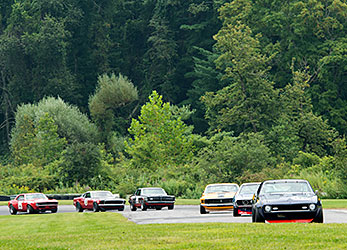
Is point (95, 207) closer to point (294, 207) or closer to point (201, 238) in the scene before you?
point (294, 207)

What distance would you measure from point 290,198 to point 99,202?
57.9 ft

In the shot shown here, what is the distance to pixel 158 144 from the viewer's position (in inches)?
2173

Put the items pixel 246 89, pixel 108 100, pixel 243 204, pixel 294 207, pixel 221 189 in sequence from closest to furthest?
pixel 294 207 < pixel 243 204 < pixel 221 189 < pixel 246 89 < pixel 108 100

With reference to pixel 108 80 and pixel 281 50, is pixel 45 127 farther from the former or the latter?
pixel 281 50

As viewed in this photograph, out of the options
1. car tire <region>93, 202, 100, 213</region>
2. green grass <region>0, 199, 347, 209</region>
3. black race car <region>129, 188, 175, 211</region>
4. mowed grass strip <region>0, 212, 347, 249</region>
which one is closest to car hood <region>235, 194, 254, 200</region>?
mowed grass strip <region>0, 212, 347, 249</region>

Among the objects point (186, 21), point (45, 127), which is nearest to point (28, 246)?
point (45, 127)

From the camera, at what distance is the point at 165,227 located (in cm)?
1870

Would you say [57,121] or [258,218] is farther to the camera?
[57,121]

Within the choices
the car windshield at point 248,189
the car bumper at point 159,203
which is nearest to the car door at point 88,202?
the car bumper at point 159,203

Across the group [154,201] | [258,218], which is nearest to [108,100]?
[154,201]

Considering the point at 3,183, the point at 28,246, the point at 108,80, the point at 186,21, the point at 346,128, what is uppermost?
the point at 186,21

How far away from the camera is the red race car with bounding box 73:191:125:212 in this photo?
33.6 metres

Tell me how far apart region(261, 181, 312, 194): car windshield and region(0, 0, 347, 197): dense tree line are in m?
20.4

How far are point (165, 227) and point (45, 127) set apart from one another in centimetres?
4373
